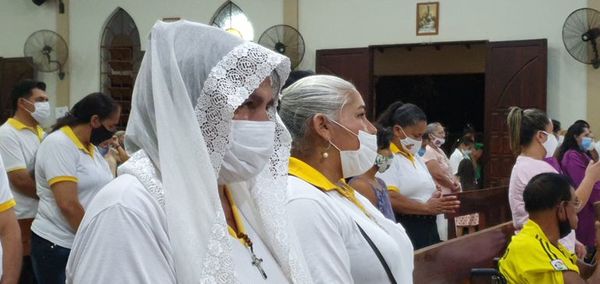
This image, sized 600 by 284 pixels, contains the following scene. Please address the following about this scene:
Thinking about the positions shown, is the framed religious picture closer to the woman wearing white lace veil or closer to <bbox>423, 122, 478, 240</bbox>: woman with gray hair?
<bbox>423, 122, 478, 240</bbox>: woman with gray hair

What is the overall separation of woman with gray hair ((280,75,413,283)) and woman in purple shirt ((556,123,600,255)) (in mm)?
4299

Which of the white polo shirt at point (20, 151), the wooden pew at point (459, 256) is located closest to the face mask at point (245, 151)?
the wooden pew at point (459, 256)

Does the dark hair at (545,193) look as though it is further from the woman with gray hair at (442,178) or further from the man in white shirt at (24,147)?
the man in white shirt at (24,147)

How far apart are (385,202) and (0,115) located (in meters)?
15.5

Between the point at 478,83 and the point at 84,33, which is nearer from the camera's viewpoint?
the point at 84,33

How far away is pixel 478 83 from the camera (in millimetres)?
19141

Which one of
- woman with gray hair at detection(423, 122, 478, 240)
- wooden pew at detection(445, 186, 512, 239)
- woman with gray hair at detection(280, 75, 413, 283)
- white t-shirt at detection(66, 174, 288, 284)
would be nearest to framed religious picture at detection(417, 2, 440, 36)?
woman with gray hair at detection(423, 122, 478, 240)

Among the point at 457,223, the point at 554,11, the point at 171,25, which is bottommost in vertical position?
the point at 457,223

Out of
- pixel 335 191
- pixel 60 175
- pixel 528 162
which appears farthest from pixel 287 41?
pixel 335 191

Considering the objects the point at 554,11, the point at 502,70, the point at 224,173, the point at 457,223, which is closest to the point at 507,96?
the point at 502,70

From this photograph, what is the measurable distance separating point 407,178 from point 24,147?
2.67 meters

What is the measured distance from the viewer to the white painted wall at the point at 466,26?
45.5 ft

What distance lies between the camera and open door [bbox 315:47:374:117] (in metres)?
15.4

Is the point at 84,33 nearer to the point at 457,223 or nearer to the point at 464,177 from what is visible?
the point at 464,177
